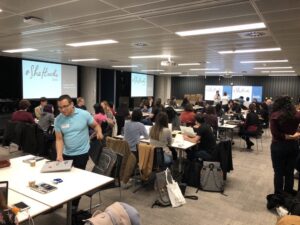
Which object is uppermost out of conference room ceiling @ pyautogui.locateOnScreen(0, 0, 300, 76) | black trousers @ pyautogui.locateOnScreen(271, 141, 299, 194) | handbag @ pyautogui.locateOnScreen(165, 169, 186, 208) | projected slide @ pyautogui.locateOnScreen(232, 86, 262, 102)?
conference room ceiling @ pyautogui.locateOnScreen(0, 0, 300, 76)

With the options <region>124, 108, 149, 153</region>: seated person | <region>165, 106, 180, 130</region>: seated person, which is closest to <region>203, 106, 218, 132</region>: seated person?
<region>165, 106, 180, 130</region>: seated person

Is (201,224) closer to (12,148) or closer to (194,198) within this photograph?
(194,198)

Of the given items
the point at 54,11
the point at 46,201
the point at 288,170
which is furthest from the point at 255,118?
the point at 46,201

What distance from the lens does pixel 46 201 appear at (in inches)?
72.1

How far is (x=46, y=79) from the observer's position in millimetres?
9719

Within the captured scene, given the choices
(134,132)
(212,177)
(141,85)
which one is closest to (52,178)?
(134,132)

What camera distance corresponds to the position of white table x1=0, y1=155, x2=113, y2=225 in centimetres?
190

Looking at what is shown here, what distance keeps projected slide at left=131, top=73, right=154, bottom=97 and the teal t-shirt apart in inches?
469

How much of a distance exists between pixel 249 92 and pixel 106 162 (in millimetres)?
14987

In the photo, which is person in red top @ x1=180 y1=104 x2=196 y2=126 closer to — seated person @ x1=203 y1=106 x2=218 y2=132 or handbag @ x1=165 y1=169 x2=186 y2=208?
seated person @ x1=203 y1=106 x2=218 y2=132

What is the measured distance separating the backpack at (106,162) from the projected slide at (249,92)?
14574mm

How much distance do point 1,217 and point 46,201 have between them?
0.43m

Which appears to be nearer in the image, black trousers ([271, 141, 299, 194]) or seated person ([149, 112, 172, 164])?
black trousers ([271, 141, 299, 194])

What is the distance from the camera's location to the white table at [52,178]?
6.23ft
